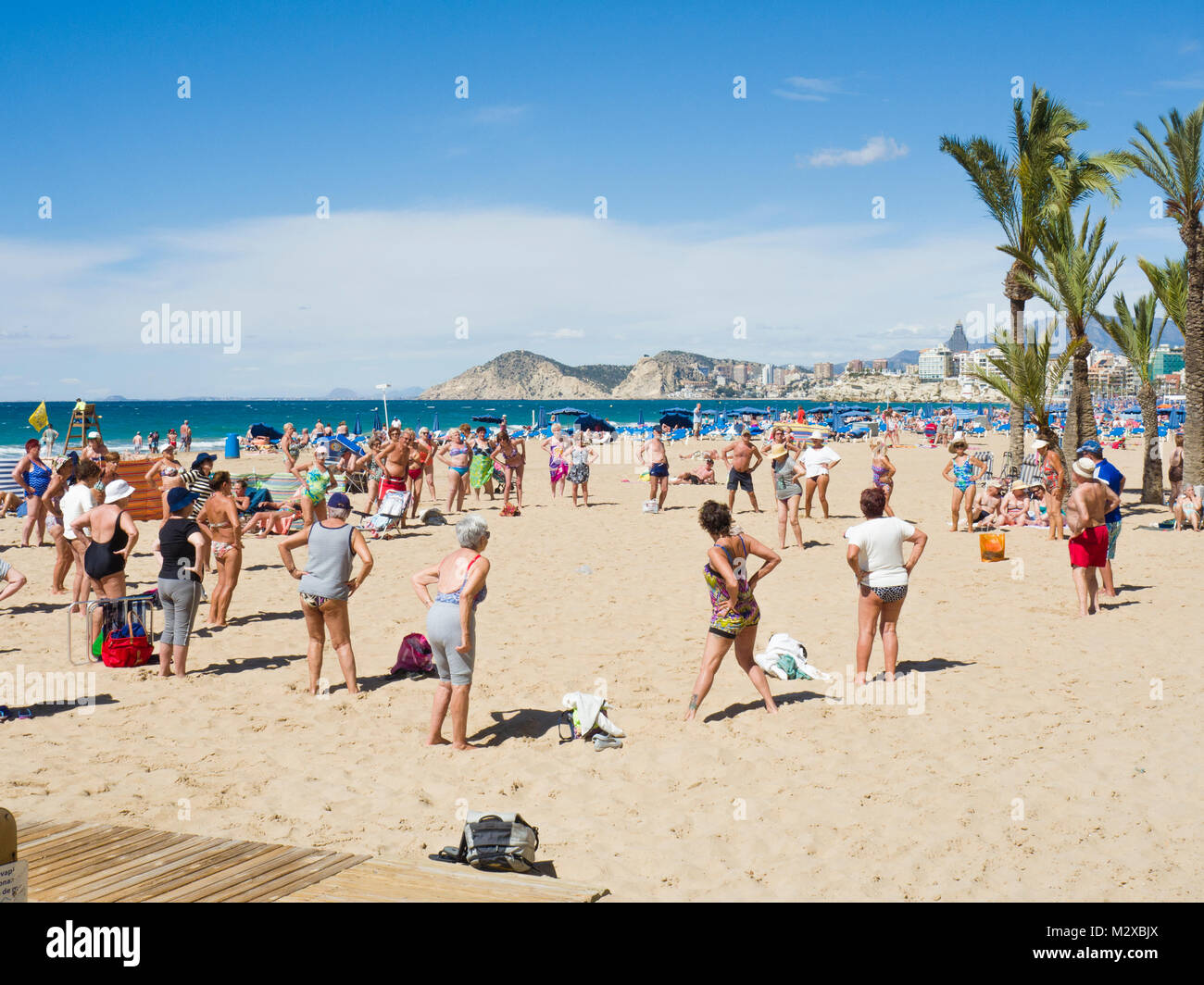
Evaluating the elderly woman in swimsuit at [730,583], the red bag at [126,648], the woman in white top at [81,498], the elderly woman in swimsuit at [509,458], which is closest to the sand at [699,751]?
the red bag at [126,648]

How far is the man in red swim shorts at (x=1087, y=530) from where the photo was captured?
26.7ft

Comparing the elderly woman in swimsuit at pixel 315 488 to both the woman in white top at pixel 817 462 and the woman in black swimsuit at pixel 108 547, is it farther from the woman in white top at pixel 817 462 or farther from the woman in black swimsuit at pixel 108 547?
the woman in white top at pixel 817 462

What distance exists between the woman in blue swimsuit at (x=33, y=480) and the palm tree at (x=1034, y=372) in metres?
14.5

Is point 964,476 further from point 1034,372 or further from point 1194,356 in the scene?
point 1194,356

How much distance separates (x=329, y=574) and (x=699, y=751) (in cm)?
297

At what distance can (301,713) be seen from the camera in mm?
6492

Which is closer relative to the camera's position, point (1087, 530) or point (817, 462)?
point (1087, 530)

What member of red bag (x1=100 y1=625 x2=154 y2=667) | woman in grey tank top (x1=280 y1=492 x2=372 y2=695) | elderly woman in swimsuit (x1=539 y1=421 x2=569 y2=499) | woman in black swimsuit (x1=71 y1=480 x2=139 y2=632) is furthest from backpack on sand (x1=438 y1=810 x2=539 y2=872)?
elderly woman in swimsuit (x1=539 y1=421 x2=569 y2=499)

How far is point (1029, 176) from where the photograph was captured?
16922 millimetres

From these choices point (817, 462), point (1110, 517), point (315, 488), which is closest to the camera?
point (1110, 517)

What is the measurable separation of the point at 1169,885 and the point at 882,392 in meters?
183

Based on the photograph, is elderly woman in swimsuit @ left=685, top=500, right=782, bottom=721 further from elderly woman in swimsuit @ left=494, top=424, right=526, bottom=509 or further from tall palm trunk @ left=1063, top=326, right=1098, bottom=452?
tall palm trunk @ left=1063, top=326, right=1098, bottom=452

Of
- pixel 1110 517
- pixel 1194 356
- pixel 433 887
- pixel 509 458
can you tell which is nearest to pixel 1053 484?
pixel 1110 517
